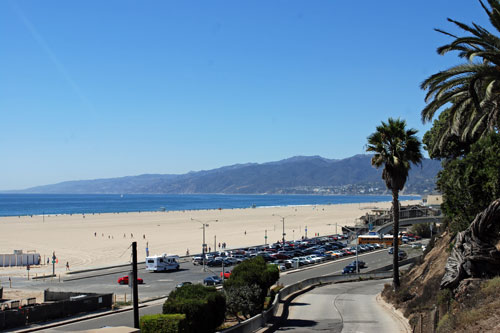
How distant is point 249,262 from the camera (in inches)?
1215

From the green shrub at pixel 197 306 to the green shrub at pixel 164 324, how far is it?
0.79 m

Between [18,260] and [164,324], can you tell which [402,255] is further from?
[164,324]

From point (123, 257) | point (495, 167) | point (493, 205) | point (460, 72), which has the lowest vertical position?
point (123, 257)

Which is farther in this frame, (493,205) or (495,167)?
(495,167)

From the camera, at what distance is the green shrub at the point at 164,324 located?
60.8ft

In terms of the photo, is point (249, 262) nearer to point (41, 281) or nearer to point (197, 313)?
point (197, 313)

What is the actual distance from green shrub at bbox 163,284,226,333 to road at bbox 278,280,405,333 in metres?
6.29

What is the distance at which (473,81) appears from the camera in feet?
63.5

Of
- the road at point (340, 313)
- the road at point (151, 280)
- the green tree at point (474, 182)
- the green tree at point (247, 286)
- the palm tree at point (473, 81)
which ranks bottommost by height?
the road at point (151, 280)

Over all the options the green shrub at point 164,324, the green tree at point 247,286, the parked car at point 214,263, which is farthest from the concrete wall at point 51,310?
the parked car at point 214,263

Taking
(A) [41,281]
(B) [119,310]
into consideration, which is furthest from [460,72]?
(A) [41,281]

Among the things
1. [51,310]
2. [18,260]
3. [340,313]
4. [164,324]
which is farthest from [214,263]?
[164,324]

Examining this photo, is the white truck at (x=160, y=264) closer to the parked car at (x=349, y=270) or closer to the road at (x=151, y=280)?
the road at (x=151, y=280)

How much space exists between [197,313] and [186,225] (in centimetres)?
11685
